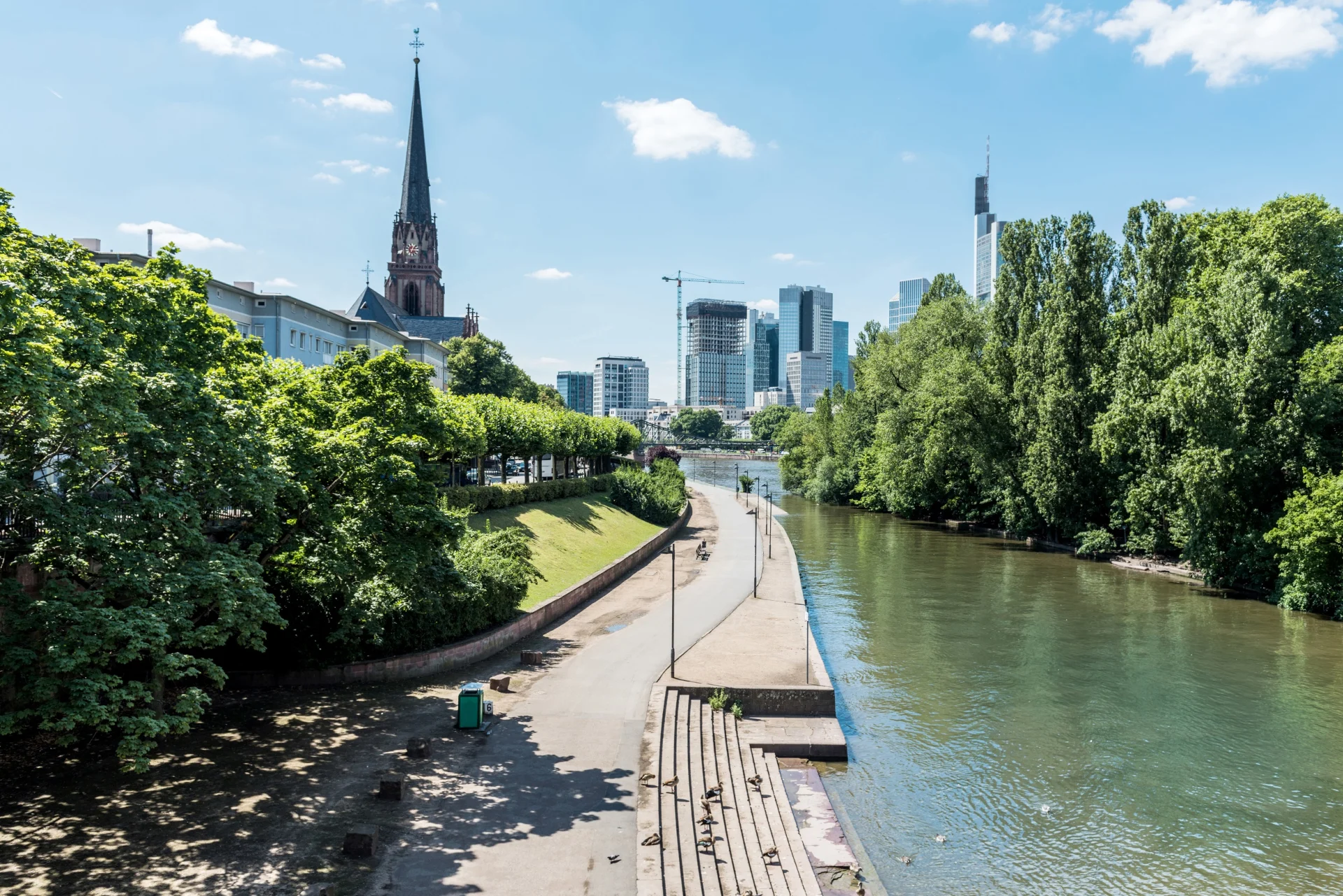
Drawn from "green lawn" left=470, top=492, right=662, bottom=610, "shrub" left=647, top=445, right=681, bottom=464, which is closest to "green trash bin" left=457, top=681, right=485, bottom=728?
"green lawn" left=470, top=492, right=662, bottom=610

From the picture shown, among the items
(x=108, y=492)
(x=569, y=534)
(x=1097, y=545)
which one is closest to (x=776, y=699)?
(x=108, y=492)

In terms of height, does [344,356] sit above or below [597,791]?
above

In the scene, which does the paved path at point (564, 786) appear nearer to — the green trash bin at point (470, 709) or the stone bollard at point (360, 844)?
the stone bollard at point (360, 844)

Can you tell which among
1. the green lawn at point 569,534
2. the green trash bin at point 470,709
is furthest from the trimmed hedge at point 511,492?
the green trash bin at point 470,709

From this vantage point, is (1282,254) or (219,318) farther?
(1282,254)

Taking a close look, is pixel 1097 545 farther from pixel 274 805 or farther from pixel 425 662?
pixel 274 805

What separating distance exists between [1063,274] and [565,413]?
1402 inches

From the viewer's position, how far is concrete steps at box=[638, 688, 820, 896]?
1427 cm

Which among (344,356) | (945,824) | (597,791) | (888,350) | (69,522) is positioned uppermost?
(888,350)

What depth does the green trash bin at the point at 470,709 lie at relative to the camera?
20.1 metres

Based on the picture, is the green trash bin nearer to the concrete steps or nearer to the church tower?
the concrete steps

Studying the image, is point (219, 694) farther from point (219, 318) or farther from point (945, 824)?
point (945, 824)

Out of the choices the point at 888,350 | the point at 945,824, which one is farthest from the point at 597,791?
the point at 888,350

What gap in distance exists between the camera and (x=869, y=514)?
8462cm
